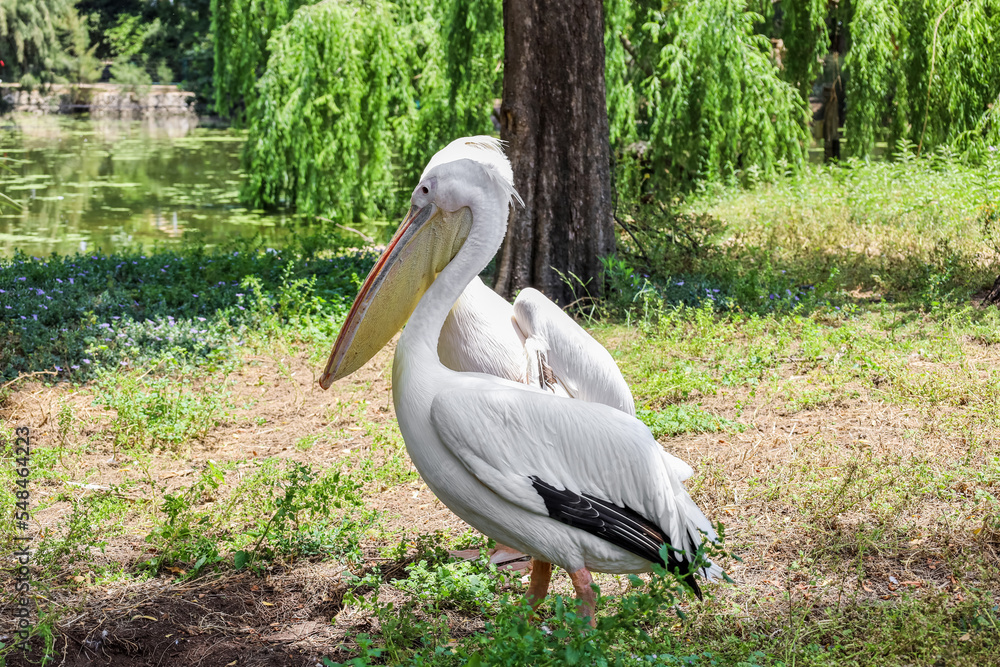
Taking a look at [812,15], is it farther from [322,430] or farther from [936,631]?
[936,631]

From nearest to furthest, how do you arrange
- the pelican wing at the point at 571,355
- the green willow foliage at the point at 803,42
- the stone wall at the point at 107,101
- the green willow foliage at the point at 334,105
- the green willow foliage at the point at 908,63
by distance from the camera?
1. the pelican wing at the point at 571,355
2. the green willow foliage at the point at 908,63
3. the green willow foliage at the point at 334,105
4. the green willow foliage at the point at 803,42
5. the stone wall at the point at 107,101

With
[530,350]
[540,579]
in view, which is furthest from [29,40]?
[540,579]

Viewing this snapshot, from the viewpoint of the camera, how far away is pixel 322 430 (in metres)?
4.60

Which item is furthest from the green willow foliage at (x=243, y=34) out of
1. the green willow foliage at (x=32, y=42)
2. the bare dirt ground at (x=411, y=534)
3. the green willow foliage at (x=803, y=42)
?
the green willow foliage at (x=32, y=42)

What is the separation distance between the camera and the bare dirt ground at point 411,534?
266cm

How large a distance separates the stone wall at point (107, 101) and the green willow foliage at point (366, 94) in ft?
94.1

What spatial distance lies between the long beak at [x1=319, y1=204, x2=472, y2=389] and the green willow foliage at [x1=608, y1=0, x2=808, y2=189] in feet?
25.6

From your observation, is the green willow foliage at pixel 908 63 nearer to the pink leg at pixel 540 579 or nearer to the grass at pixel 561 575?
the grass at pixel 561 575

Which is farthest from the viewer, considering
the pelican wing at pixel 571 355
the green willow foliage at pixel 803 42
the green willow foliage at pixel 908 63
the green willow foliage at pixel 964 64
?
the green willow foliage at pixel 803 42

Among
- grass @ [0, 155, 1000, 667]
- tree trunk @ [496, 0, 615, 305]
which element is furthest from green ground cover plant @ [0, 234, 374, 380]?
tree trunk @ [496, 0, 615, 305]

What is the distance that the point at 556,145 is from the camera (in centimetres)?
594

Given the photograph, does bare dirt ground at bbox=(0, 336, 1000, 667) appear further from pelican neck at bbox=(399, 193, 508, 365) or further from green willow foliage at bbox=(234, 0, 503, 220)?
green willow foliage at bbox=(234, 0, 503, 220)

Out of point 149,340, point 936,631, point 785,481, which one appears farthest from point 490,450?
point 149,340

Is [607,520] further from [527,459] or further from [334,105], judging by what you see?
[334,105]
